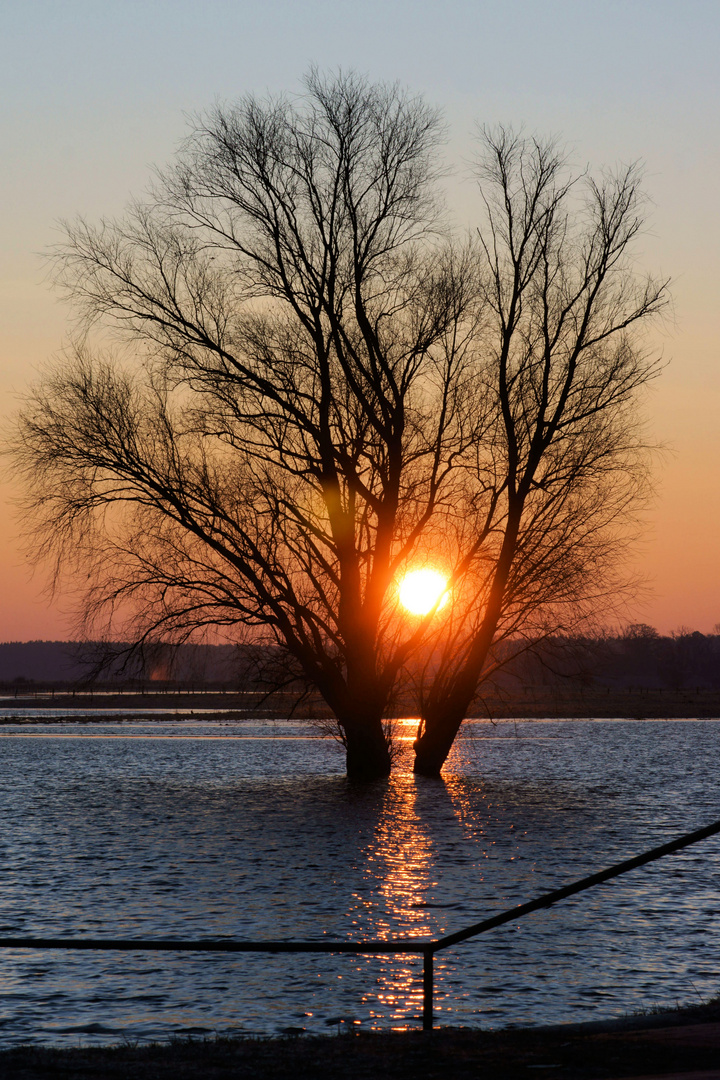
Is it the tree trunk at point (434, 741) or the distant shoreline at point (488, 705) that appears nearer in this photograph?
the tree trunk at point (434, 741)

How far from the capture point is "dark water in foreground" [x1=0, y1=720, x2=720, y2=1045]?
1080cm

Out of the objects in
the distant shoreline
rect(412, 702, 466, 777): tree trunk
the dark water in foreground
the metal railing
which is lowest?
the dark water in foreground

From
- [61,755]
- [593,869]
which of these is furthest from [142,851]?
[61,755]

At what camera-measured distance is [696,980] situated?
38.1ft

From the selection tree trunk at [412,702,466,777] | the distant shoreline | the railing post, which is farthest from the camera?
the distant shoreline

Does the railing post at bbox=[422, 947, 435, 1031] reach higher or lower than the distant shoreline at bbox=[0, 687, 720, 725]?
lower

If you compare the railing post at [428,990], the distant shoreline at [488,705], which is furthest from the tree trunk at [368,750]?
the distant shoreline at [488,705]

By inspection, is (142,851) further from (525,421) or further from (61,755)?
(61,755)

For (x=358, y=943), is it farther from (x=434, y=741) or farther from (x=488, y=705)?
(x=488, y=705)

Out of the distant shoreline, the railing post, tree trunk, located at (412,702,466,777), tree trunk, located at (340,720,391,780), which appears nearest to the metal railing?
the railing post

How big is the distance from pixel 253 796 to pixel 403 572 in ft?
24.6

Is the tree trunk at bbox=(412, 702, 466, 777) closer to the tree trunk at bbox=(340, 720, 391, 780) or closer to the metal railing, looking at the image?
the tree trunk at bbox=(340, 720, 391, 780)

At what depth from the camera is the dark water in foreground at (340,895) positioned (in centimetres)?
1080

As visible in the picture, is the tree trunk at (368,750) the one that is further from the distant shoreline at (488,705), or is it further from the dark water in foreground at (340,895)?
the distant shoreline at (488,705)
